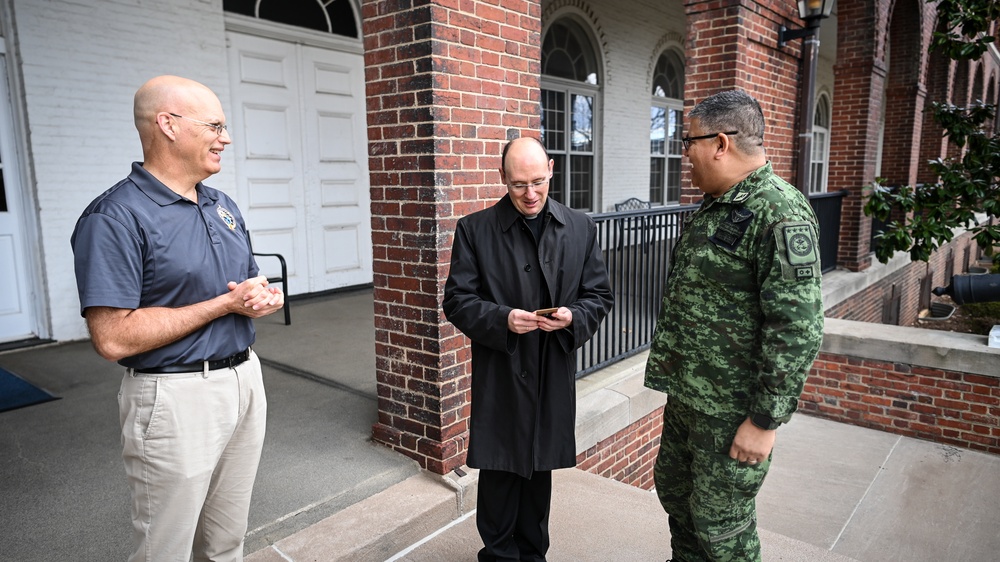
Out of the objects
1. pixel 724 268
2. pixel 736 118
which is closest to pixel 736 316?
pixel 724 268

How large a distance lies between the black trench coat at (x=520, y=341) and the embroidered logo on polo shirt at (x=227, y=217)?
80 cm

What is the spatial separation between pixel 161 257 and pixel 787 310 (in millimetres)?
1855

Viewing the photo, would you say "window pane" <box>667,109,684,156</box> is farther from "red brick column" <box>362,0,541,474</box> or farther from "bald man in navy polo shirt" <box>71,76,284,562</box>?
"bald man in navy polo shirt" <box>71,76,284,562</box>

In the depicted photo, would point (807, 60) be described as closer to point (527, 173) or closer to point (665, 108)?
point (527, 173)

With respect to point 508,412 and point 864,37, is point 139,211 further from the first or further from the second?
point 864,37

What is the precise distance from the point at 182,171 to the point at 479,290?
3.62 feet

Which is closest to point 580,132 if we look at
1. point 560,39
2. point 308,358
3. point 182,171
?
point 560,39

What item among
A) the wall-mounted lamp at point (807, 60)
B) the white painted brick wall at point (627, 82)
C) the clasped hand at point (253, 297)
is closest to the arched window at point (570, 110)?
the white painted brick wall at point (627, 82)

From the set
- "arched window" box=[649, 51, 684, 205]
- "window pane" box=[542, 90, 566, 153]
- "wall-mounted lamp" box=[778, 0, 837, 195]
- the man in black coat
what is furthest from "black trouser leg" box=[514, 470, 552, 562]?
"arched window" box=[649, 51, 684, 205]

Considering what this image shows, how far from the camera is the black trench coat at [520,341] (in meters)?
2.42

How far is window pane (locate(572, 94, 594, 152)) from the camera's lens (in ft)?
33.2

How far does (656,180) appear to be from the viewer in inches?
492

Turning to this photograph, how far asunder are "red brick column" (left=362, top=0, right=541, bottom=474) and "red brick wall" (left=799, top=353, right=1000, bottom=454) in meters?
4.25

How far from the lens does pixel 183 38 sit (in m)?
5.79
